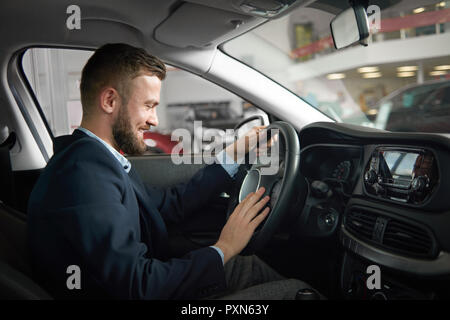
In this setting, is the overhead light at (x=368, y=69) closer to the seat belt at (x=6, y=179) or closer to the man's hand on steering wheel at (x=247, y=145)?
the man's hand on steering wheel at (x=247, y=145)

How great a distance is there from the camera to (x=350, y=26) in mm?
1460

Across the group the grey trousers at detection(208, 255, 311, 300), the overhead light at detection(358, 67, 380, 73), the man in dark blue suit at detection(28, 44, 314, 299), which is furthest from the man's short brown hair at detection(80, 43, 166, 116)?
the overhead light at detection(358, 67, 380, 73)

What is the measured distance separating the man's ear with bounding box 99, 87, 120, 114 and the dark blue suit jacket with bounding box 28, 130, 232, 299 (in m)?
0.11

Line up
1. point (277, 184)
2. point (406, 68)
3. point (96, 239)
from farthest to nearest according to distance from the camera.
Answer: point (406, 68)
point (277, 184)
point (96, 239)

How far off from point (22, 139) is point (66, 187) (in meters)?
1.55

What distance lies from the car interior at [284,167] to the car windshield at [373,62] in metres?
0.17

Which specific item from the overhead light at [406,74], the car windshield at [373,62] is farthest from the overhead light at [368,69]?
the overhead light at [406,74]

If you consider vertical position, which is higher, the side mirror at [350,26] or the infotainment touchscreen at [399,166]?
the side mirror at [350,26]

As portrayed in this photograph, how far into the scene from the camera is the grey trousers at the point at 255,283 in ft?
3.85

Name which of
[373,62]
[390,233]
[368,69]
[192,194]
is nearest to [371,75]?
[368,69]

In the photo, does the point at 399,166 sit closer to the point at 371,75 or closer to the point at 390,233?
the point at 390,233

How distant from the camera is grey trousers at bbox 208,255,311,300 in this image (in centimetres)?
117

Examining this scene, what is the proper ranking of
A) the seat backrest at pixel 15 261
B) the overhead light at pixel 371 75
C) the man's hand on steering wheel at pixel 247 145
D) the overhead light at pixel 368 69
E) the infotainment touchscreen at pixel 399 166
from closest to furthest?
1. the seat backrest at pixel 15 261
2. the infotainment touchscreen at pixel 399 166
3. the man's hand on steering wheel at pixel 247 145
4. the overhead light at pixel 368 69
5. the overhead light at pixel 371 75

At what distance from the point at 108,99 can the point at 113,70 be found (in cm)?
9
